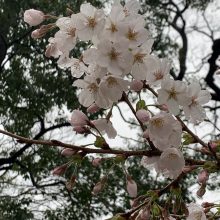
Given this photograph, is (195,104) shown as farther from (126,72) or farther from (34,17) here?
(34,17)

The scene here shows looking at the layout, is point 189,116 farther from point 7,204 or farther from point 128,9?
point 7,204

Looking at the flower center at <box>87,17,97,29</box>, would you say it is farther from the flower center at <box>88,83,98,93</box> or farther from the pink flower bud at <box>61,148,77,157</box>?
the pink flower bud at <box>61,148,77,157</box>

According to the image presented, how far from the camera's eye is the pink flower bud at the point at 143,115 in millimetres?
1246

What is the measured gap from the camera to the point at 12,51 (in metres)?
8.11

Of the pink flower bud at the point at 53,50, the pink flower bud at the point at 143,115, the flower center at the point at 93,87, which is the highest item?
the pink flower bud at the point at 53,50

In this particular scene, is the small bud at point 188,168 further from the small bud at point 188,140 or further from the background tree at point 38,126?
the background tree at point 38,126

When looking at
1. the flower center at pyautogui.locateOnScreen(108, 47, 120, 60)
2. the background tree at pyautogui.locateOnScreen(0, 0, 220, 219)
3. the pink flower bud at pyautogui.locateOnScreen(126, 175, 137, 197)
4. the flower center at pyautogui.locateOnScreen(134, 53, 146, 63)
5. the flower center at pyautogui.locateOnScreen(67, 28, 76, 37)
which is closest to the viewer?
the flower center at pyautogui.locateOnScreen(108, 47, 120, 60)

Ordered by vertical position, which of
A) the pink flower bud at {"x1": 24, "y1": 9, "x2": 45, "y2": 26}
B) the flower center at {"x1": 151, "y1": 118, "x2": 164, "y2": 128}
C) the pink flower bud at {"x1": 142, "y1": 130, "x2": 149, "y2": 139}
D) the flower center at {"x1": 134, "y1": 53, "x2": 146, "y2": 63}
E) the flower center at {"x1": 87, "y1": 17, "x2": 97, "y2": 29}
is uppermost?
the pink flower bud at {"x1": 24, "y1": 9, "x2": 45, "y2": 26}

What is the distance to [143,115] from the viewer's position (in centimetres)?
126

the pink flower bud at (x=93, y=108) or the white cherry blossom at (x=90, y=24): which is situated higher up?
the white cherry blossom at (x=90, y=24)

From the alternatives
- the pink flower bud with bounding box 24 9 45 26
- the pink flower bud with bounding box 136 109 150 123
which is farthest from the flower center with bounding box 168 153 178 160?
the pink flower bud with bounding box 24 9 45 26

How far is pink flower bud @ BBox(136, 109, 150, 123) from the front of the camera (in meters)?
1.25

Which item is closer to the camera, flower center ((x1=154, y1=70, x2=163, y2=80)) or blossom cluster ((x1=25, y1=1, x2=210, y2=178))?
blossom cluster ((x1=25, y1=1, x2=210, y2=178))

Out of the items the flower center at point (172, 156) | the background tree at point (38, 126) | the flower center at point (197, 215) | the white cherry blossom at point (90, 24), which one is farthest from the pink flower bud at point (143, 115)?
the background tree at point (38, 126)
